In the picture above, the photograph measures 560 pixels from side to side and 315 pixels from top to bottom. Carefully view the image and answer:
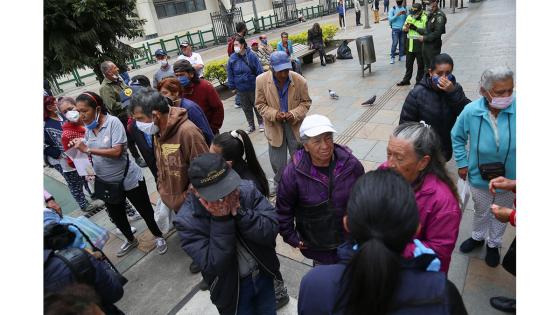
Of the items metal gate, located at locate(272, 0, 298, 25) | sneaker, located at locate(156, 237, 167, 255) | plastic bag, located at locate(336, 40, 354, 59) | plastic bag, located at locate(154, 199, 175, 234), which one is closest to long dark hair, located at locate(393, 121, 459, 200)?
plastic bag, located at locate(154, 199, 175, 234)

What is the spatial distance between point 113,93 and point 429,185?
194 inches

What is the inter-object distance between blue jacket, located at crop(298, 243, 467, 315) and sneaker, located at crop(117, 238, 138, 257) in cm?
322

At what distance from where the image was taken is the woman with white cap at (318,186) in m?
2.16

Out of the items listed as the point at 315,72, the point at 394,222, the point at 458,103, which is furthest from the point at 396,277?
the point at 315,72

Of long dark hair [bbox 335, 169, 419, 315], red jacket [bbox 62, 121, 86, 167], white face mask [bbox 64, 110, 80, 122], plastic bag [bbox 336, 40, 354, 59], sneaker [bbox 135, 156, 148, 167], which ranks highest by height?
white face mask [bbox 64, 110, 80, 122]

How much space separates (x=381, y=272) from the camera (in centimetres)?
98

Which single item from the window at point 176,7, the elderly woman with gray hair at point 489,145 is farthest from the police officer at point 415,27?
the window at point 176,7

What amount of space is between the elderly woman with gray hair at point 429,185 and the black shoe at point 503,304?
1007 millimetres

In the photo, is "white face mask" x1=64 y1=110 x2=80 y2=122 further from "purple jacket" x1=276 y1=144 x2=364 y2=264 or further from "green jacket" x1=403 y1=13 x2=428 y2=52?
"green jacket" x1=403 y1=13 x2=428 y2=52

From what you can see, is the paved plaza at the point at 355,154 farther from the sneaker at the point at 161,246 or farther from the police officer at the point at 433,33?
the police officer at the point at 433,33

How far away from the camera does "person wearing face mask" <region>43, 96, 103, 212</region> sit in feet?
13.7

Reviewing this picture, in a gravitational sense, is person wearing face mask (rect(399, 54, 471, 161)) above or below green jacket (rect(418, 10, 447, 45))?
below

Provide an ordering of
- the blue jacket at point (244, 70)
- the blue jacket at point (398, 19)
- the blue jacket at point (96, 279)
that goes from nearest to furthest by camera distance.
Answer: the blue jacket at point (96, 279)
the blue jacket at point (244, 70)
the blue jacket at point (398, 19)

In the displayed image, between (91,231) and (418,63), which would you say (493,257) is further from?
(418,63)
